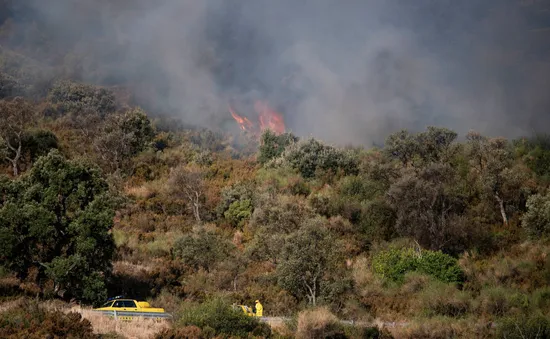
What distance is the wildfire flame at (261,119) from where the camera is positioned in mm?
68562

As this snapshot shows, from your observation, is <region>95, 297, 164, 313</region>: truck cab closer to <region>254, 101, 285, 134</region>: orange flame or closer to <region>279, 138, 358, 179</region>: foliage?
<region>279, 138, 358, 179</region>: foliage

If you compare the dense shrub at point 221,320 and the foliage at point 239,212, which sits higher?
the foliage at point 239,212

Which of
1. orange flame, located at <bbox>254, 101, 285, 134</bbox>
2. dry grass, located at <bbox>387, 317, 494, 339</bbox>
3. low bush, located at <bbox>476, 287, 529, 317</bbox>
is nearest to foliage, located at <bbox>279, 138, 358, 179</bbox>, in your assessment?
orange flame, located at <bbox>254, 101, 285, 134</bbox>

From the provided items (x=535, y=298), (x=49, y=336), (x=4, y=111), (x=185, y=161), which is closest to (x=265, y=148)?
(x=185, y=161)

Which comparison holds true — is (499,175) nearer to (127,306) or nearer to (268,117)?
(127,306)

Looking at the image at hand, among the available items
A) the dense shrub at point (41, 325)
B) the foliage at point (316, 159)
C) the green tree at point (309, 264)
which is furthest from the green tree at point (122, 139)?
the dense shrub at point (41, 325)

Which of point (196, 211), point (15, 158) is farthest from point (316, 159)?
point (15, 158)

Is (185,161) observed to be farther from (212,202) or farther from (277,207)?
(277,207)

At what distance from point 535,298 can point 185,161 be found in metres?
37.7

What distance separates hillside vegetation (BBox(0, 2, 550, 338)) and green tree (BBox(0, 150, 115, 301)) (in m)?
0.07

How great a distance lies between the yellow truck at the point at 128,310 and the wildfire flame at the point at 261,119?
49.2 m

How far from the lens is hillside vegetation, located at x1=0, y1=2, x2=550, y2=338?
20.5m

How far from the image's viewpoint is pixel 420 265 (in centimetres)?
2908

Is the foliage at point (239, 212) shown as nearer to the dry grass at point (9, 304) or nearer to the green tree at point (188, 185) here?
the green tree at point (188, 185)
